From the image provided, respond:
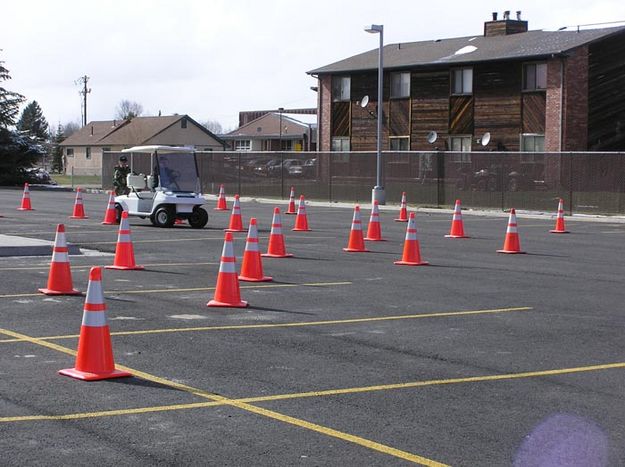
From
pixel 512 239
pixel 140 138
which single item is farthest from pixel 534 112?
pixel 140 138

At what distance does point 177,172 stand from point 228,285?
13092 millimetres

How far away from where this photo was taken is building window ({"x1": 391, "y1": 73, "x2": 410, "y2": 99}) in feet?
171

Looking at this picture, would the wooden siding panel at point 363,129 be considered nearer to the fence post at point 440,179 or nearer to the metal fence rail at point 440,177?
the metal fence rail at point 440,177

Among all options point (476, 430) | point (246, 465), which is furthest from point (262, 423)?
point (476, 430)

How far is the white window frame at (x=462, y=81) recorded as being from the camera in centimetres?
4941

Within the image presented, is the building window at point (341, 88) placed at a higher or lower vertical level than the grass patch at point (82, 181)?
higher

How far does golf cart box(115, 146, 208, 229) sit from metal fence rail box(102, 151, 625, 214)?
50.5 feet

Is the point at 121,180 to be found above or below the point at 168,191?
above

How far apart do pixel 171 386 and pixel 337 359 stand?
177 cm

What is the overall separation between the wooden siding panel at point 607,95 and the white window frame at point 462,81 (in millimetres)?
5584

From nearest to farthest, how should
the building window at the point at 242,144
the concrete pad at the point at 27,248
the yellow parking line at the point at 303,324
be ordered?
the yellow parking line at the point at 303,324, the concrete pad at the point at 27,248, the building window at the point at 242,144

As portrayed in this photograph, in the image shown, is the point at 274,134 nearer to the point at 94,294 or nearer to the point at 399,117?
the point at 399,117

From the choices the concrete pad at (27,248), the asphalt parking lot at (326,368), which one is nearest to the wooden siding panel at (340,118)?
the concrete pad at (27,248)

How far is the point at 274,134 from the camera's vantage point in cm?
9519
